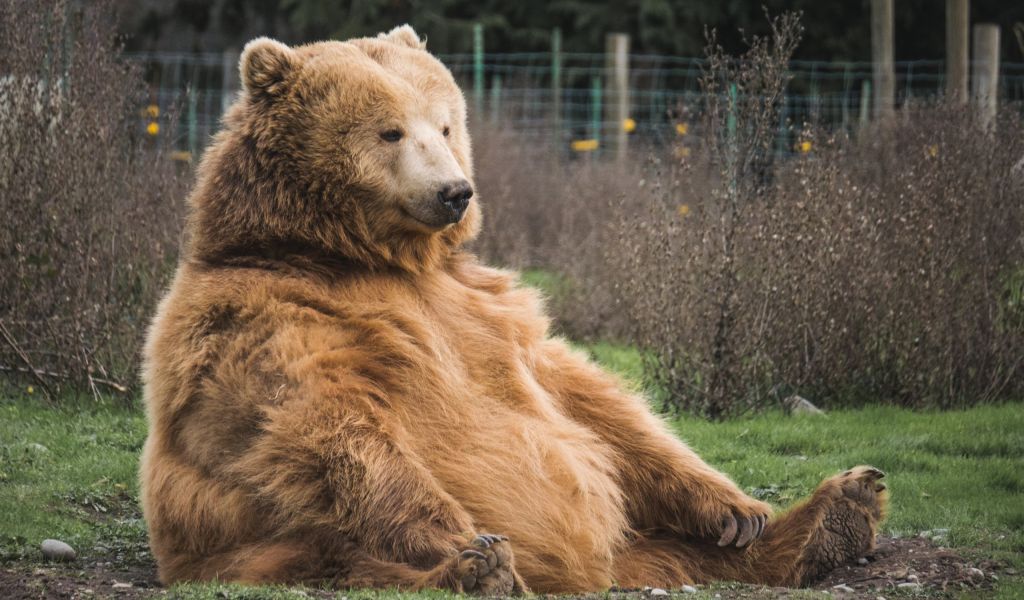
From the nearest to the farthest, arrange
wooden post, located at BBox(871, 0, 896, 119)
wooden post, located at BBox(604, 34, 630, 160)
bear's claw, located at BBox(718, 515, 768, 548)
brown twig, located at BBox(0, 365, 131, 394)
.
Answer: bear's claw, located at BBox(718, 515, 768, 548)
brown twig, located at BBox(0, 365, 131, 394)
wooden post, located at BBox(871, 0, 896, 119)
wooden post, located at BBox(604, 34, 630, 160)

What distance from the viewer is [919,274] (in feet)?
26.7

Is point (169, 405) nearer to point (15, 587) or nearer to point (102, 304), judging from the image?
point (15, 587)

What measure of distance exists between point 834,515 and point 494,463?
1.36 meters

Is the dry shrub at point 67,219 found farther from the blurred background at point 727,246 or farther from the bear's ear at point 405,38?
the bear's ear at point 405,38

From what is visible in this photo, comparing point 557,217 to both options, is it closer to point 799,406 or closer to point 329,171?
point 799,406

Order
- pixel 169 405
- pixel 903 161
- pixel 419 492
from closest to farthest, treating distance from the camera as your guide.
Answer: pixel 419 492, pixel 169 405, pixel 903 161

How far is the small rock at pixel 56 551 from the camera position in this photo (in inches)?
192

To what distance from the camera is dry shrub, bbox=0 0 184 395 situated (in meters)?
7.52

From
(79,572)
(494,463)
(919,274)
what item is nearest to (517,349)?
(494,463)

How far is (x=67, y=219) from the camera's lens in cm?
765

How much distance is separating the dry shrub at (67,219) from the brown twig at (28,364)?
1cm

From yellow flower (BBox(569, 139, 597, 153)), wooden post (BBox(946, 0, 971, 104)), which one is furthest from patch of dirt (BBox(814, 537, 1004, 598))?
yellow flower (BBox(569, 139, 597, 153))

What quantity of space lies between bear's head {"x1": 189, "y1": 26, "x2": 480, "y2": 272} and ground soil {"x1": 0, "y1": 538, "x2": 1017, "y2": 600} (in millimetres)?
1188

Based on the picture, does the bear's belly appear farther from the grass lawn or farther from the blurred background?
the blurred background
